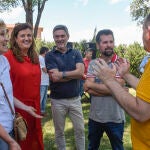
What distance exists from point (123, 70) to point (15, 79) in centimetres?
141

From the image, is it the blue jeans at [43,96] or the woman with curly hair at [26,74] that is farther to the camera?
the blue jeans at [43,96]

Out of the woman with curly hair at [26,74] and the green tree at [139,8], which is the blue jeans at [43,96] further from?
the green tree at [139,8]

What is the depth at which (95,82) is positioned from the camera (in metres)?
4.18

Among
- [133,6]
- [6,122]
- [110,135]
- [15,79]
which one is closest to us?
[6,122]

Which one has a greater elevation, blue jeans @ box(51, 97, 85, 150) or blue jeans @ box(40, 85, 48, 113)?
blue jeans @ box(51, 97, 85, 150)

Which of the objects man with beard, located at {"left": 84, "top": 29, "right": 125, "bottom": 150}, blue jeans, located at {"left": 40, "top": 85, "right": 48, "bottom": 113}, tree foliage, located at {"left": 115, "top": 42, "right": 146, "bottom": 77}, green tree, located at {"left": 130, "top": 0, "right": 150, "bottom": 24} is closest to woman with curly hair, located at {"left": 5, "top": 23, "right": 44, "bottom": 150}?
man with beard, located at {"left": 84, "top": 29, "right": 125, "bottom": 150}

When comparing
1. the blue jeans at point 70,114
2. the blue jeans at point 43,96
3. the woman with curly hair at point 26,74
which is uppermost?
the woman with curly hair at point 26,74

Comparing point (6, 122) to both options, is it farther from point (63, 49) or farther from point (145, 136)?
point (63, 49)

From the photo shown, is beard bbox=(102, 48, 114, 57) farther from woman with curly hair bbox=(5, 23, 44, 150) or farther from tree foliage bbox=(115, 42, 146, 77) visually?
tree foliage bbox=(115, 42, 146, 77)

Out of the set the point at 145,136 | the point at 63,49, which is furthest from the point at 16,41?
the point at 145,136

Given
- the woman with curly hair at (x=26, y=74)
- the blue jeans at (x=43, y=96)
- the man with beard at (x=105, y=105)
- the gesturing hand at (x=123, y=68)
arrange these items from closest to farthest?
the gesturing hand at (x=123, y=68), the woman with curly hair at (x=26, y=74), the man with beard at (x=105, y=105), the blue jeans at (x=43, y=96)

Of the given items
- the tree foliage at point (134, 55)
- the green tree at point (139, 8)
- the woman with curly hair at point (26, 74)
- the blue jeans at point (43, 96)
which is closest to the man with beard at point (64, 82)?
the woman with curly hair at point (26, 74)

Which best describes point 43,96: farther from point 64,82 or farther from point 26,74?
point 26,74

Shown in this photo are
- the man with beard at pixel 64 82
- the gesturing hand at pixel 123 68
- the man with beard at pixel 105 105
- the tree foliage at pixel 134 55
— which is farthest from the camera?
the tree foliage at pixel 134 55
